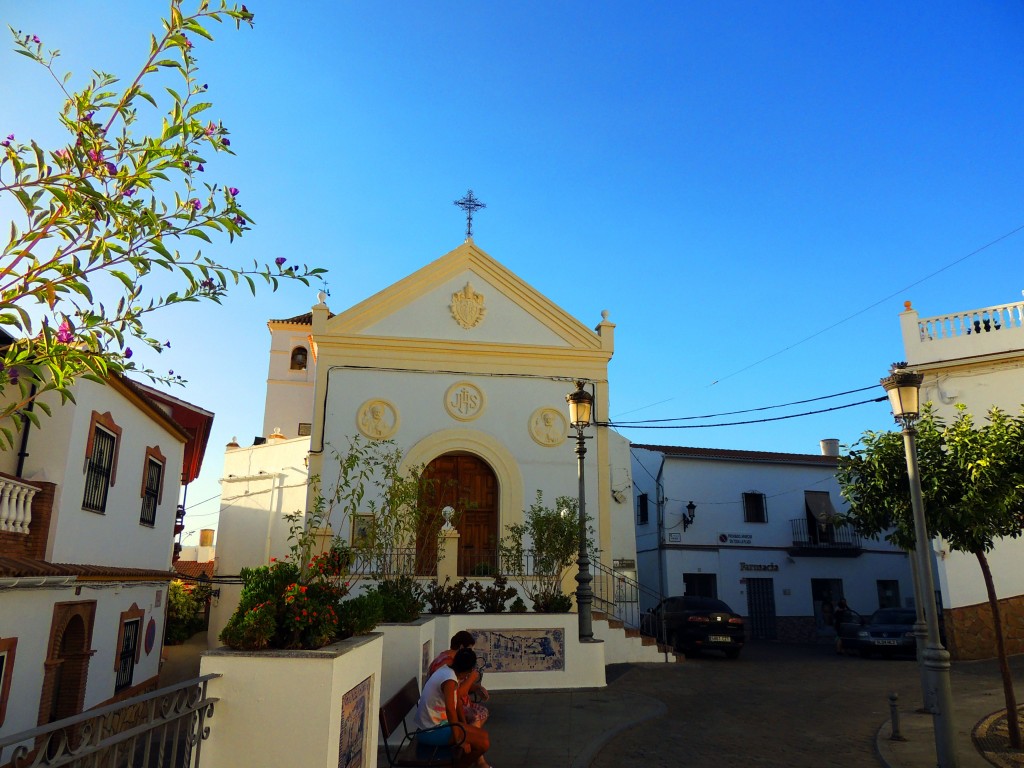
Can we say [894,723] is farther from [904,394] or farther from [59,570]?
[59,570]

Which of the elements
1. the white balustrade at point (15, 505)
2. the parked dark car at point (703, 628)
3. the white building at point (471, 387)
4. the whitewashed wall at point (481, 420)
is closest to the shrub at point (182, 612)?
the white building at point (471, 387)

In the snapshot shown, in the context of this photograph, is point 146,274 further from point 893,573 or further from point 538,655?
point 893,573

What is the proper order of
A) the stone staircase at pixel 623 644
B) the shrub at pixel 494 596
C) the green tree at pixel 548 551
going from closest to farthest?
the shrub at pixel 494 596 → the green tree at pixel 548 551 → the stone staircase at pixel 623 644

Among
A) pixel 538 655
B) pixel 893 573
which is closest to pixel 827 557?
pixel 893 573

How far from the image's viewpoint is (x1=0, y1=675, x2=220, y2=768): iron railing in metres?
3.23

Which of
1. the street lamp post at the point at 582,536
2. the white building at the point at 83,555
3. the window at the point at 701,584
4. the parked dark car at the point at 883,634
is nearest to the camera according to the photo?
the white building at the point at 83,555

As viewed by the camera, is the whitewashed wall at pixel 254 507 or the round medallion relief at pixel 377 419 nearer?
the round medallion relief at pixel 377 419

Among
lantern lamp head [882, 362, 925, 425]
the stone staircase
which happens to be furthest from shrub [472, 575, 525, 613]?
lantern lamp head [882, 362, 925, 425]

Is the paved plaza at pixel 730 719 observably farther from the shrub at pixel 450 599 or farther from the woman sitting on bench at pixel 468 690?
the shrub at pixel 450 599

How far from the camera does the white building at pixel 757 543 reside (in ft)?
→ 83.7

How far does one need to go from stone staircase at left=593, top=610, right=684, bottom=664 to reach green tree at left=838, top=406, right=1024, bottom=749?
22.5ft

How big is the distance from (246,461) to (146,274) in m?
21.3

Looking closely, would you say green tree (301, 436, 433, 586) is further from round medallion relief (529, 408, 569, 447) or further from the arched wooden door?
round medallion relief (529, 408, 569, 447)

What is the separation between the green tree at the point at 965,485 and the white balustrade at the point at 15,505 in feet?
35.5
